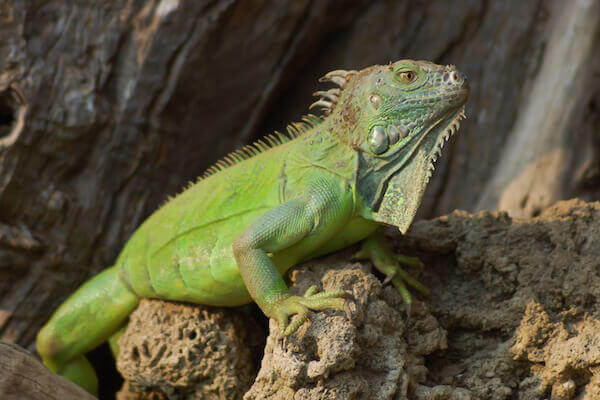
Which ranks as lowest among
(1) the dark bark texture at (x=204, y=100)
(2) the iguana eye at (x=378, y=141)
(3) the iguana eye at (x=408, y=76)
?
(2) the iguana eye at (x=378, y=141)

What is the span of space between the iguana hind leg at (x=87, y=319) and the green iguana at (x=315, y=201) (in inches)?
10.3

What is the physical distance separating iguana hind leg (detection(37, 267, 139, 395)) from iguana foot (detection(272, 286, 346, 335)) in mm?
1590

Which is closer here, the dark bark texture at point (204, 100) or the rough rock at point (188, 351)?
the rough rock at point (188, 351)

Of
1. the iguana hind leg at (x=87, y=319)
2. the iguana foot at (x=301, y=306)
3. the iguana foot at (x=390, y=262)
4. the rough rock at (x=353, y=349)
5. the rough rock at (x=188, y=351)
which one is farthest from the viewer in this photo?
the iguana hind leg at (x=87, y=319)

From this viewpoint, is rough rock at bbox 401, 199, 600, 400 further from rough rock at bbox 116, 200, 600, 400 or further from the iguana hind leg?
the iguana hind leg

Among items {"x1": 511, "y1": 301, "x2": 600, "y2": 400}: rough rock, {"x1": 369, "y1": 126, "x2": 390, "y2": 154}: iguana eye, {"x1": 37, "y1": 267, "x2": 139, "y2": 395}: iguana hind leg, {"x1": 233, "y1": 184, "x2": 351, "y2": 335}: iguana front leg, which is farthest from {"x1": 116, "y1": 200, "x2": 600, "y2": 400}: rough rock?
{"x1": 369, "y1": 126, "x2": 390, "y2": 154}: iguana eye

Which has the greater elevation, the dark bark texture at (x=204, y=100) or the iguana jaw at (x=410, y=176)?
the dark bark texture at (x=204, y=100)

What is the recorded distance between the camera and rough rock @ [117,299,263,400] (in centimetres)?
403

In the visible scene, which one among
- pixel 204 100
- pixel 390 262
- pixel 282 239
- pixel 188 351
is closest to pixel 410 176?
pixel 390 262

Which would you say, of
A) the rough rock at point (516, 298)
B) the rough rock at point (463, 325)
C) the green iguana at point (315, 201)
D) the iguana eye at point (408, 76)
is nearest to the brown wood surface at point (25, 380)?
the rough rock at point (463, 325)

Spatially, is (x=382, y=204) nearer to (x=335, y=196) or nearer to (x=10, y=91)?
(x=335, y=196)

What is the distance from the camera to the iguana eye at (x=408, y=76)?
3.64m

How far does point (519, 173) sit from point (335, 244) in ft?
12.1

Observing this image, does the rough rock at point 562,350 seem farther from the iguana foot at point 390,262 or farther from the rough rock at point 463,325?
the iguana foot at point 390,262
